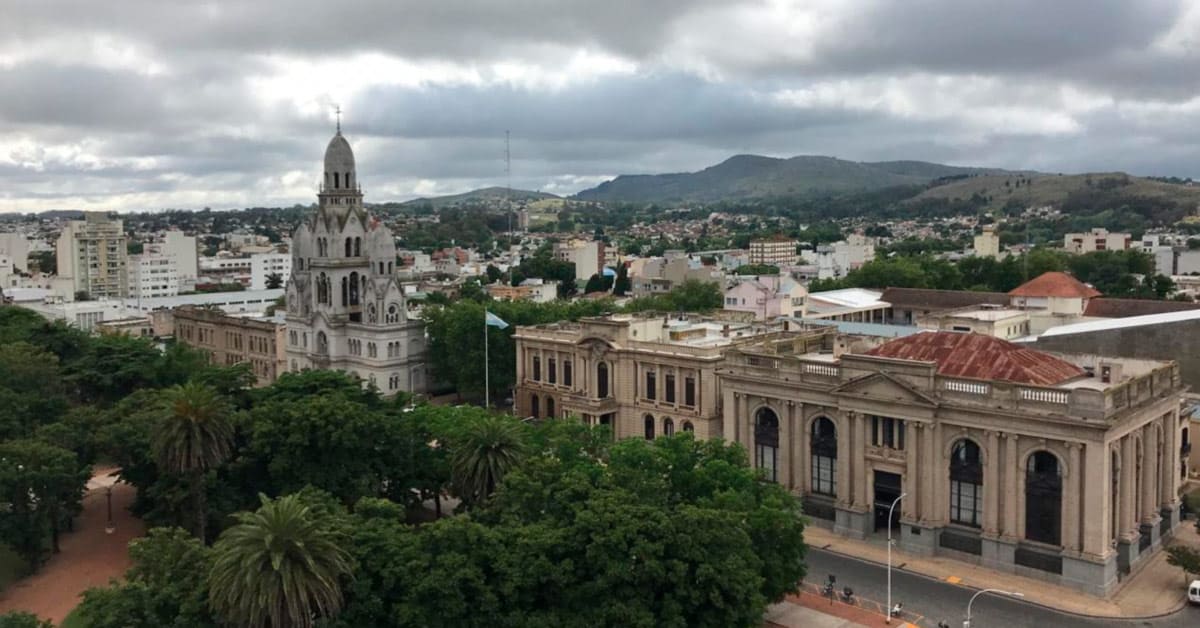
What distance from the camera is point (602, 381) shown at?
76.8 m

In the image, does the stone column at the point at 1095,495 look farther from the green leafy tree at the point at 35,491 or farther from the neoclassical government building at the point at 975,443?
the green leafy tree at the point at 35,491

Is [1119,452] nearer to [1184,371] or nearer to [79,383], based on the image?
[1184,371]

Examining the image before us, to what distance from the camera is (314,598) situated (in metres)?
35.8

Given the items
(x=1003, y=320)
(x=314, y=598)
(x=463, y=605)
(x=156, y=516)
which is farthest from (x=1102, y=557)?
(x=156, y=516)

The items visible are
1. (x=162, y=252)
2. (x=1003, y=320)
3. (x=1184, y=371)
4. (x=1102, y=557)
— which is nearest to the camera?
(x=1102, y=557)

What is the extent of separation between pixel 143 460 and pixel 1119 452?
50.6 metres

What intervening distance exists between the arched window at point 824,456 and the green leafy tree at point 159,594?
3354 cm

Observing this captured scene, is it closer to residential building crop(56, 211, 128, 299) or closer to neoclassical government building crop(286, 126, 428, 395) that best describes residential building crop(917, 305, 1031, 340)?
neoclassical government building crop(286, 126, 428, 395)

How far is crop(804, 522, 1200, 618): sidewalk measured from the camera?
46812 millimetres

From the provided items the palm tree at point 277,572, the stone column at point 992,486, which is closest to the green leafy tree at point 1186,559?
the stone column at point 992,486

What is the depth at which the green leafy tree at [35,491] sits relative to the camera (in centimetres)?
5141

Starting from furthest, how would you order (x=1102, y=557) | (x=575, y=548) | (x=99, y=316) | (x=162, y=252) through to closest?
(x=162, y=252)
(x=99, y=316)
(x=1102, y=557)
(x=575, y=548)

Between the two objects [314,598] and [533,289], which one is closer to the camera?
[314,598]

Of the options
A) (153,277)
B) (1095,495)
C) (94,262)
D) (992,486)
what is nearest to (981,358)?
(992,486)
